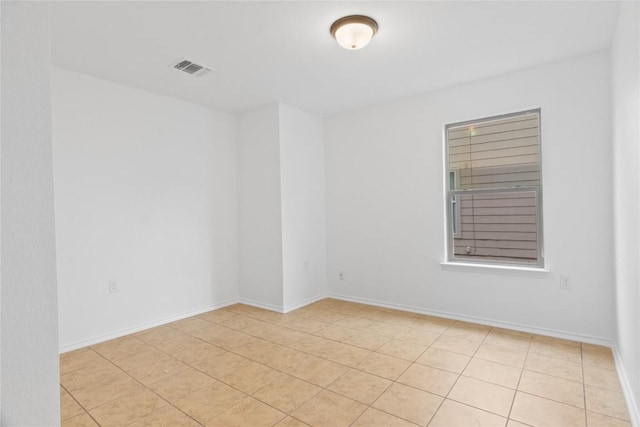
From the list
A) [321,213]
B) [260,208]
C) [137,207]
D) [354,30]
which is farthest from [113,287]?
[354,30]

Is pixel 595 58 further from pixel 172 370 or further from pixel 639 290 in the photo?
pixel 172 370

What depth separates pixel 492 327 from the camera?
11.4 ft

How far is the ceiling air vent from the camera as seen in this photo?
120 inches

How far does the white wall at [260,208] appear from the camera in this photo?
13.8 ft

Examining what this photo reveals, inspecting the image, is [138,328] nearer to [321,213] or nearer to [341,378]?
[341,378]

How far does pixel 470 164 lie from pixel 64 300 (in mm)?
4230

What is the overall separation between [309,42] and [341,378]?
260 cm

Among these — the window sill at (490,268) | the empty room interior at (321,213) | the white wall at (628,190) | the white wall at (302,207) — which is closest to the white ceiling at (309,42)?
the empty room interior at (321,213)

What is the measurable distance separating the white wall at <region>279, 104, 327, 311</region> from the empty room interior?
28 mm

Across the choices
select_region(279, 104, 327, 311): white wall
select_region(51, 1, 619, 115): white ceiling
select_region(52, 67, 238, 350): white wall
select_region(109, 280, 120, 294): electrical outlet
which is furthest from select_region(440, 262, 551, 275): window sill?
select_region(109, 280, 120, 294): electrical outlet

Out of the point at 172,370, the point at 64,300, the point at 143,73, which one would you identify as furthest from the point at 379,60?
the point at 64,300

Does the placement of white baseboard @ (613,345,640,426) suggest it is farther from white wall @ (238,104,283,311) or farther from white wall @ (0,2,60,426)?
white wall @ (238,104,283,311)

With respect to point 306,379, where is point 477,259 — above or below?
above

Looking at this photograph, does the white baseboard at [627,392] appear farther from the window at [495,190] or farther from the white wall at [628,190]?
the window at [495,190]
